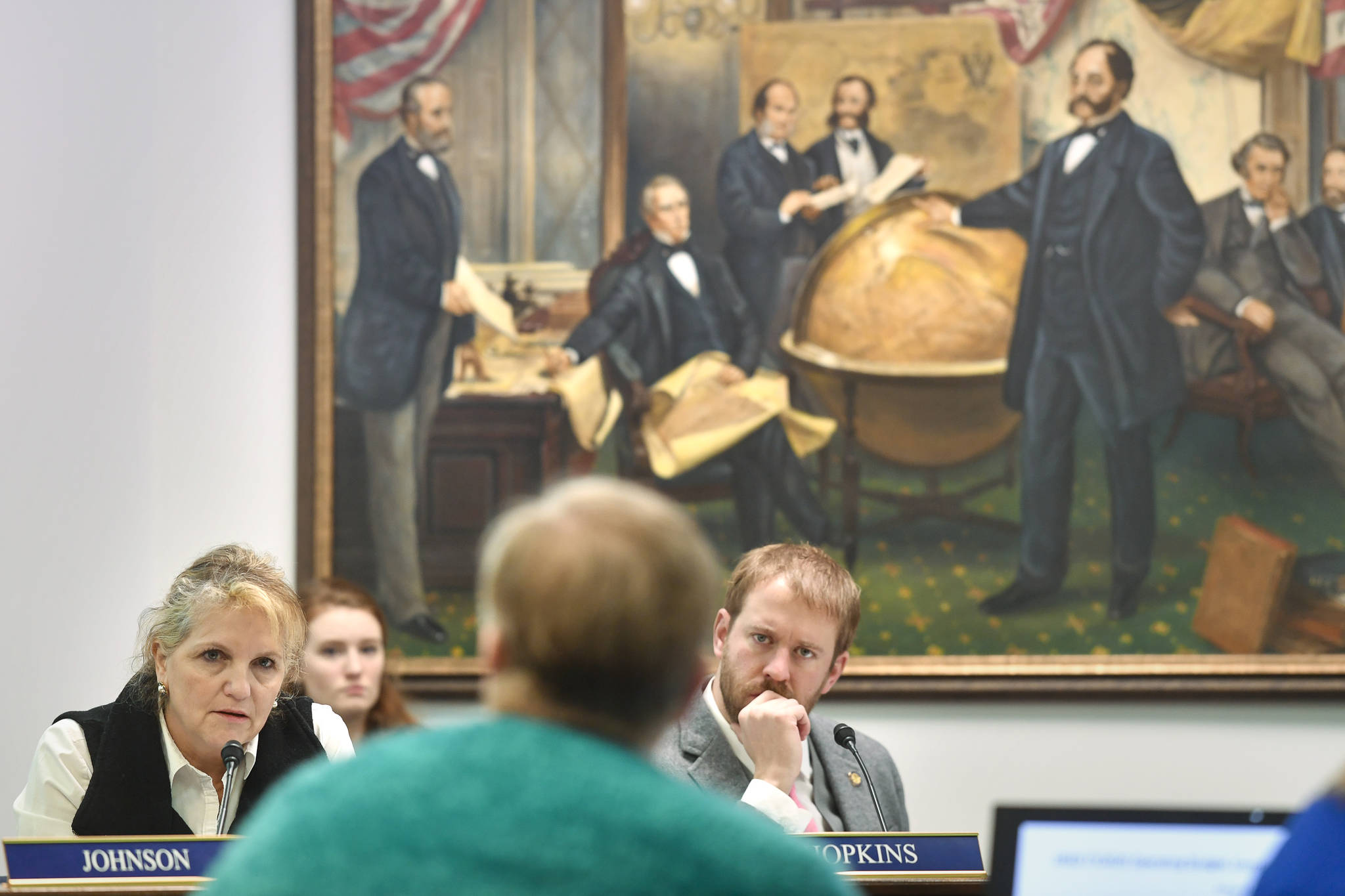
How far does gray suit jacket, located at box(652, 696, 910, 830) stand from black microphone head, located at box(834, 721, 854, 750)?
13 centimetres

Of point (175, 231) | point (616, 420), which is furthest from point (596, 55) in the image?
point (175, 231)

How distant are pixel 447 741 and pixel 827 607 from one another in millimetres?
1862

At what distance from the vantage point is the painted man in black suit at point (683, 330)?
176 inches

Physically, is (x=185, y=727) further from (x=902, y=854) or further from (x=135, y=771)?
(x=902, y=854)

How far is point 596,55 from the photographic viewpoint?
4586mm

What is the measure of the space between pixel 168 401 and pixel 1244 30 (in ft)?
11.5

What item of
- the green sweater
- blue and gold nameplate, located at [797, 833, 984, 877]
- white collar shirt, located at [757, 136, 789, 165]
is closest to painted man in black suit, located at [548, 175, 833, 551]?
white collar shirt, located at [757, 136, 789, 165]

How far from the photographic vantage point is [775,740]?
8.87ft

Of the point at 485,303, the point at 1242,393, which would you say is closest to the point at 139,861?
the point at 485,303

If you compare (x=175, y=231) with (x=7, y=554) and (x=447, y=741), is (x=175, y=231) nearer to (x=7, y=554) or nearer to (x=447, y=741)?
(x=7, y=554)

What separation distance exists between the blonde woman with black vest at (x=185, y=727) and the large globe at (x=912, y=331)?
7.11 ft

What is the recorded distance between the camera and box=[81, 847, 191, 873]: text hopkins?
232cm

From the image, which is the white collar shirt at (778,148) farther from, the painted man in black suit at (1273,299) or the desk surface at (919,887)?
the desk surface at (919,887)

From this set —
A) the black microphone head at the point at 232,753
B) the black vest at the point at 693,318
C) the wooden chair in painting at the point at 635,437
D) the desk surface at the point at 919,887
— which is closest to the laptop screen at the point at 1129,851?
the desk surface at the point at 919,887
